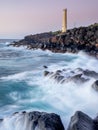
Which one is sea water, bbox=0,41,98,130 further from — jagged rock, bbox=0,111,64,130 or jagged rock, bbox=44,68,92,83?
jagged rock, bbox=44,68,92,83

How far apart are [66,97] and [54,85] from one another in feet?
9.84

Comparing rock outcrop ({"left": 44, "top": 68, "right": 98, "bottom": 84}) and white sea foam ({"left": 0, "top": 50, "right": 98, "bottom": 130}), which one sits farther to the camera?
rock outcrop ({"left": 44, "top": 68, "right": 98, "bottom": 84})

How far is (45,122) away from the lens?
1058 centimetres

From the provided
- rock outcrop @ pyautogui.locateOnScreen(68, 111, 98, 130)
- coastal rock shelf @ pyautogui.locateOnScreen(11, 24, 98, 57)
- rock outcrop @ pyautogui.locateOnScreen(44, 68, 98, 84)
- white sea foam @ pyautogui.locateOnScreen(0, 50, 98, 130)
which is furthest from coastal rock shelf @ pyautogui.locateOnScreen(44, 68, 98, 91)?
coastal rock shelf @ pyautogui.locateOnScreen(11, 24, 98, 57)

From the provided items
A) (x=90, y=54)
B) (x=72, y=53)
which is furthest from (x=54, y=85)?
(x=72, y=53)

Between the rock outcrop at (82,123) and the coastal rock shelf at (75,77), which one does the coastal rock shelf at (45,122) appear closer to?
the rock outcrop at (82,123)

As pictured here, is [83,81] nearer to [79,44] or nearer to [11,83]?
[11,83]

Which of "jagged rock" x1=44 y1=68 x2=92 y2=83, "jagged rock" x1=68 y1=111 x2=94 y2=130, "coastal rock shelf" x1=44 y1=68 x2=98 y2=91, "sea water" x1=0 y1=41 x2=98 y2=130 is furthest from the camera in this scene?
"jagged rock" x1=44 y1=68 x2=92 y2=83

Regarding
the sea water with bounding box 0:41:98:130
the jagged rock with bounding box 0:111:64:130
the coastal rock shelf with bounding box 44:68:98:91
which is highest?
the jagged rock with bounding box 0:111:64:130

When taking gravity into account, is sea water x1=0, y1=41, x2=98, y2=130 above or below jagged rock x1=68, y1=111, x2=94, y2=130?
below

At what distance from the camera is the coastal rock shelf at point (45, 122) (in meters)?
10.2

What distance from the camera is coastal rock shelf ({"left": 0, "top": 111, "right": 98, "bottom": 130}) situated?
33.6 ft

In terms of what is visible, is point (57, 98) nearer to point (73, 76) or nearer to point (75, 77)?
point (75, 77)

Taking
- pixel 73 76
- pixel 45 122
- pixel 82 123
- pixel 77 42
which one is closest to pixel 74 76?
pixel 73 76
